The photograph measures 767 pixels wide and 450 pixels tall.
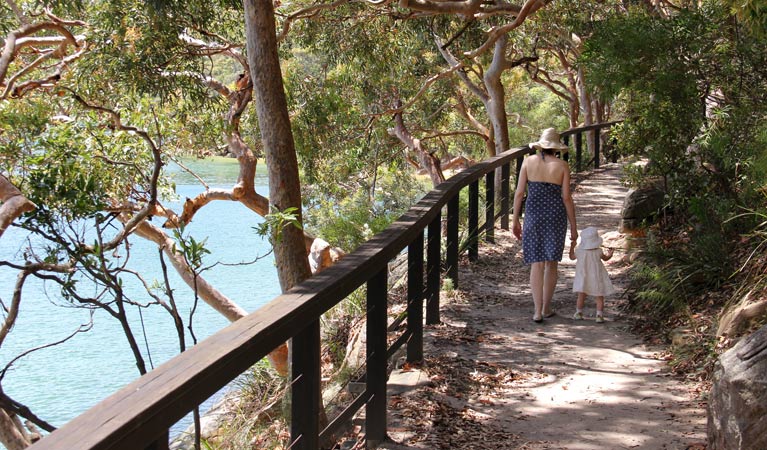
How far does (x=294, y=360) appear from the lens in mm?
3188

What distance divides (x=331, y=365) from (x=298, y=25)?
8.58 meters

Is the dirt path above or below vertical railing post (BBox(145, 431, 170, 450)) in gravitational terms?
below

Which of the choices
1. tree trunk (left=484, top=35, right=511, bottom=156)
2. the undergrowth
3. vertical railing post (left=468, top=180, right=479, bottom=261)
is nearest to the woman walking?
the undergrowth

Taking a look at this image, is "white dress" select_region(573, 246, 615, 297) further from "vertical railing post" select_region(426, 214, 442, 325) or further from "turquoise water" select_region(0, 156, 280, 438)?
"turquoise water" select_region(0, 156, 280, 438)

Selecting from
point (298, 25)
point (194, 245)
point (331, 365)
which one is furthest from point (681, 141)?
point (298, 25)

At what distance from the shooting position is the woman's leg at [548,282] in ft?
25.0

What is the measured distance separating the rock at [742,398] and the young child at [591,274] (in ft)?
12.0

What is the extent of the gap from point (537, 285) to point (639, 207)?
4.04m

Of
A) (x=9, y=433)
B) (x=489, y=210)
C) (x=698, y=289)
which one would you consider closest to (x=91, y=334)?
(x=9, y=433)

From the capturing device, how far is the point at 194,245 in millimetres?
6410

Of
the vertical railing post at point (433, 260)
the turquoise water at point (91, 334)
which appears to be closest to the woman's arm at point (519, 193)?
the vertical railing post at point (433, 260)

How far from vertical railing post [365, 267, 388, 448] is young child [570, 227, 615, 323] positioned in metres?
3.44

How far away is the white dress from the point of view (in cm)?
761

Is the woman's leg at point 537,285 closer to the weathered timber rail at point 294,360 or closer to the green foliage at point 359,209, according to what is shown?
the weathered timber rail at point 294,360
